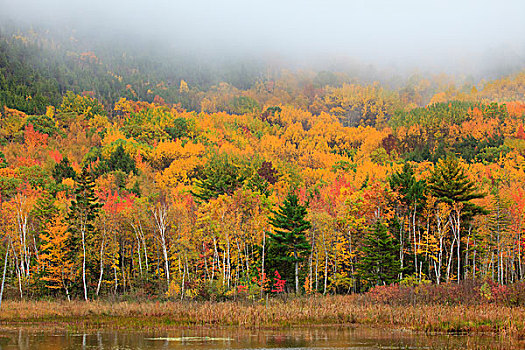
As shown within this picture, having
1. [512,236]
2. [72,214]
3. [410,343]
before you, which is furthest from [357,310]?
[72,214]

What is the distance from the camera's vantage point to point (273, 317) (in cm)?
3781

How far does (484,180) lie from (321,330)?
63725 millimetres

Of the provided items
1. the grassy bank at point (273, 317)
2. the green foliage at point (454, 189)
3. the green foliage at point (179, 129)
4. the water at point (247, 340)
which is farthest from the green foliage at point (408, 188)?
the green foliage at point (179, 129)

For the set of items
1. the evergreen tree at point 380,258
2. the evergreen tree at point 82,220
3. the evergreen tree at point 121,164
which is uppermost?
the evergreen tree at point 121,164

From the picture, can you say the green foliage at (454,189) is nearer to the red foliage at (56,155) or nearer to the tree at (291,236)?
the tree at (291,236)

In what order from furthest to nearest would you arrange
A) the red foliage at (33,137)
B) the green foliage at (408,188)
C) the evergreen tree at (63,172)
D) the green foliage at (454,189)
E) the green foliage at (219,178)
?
the red foliage at (33,137) → the evergreen tree at (63,172) → the green foliage at (219,178) → the green foliage at (408,188) → the green foliage at (454,189)

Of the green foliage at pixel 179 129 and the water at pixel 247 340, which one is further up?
the green foliage at pixel 179 129

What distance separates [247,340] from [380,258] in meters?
25.2

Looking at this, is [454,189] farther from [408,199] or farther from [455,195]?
[408,199]

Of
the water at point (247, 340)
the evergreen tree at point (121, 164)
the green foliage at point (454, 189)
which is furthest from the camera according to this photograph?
the evergreen tree at point (121, 164)

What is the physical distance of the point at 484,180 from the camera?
88.7m

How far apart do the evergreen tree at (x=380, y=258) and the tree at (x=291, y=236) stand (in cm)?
578

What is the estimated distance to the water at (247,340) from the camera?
27406 mm

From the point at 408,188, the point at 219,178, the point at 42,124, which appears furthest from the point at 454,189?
the point at 42,124
